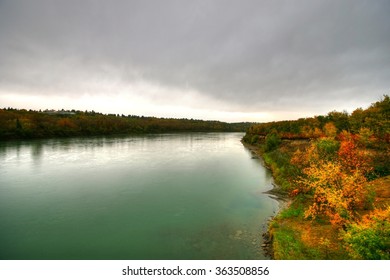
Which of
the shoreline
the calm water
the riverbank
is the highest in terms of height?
the riverbank

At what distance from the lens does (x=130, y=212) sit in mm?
18266

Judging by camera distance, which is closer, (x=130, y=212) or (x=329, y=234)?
(x=329, y=234)

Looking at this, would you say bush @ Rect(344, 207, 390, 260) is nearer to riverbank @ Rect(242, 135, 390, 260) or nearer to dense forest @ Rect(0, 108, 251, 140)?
riverbank @ Rect(242, 135, 390, 260)

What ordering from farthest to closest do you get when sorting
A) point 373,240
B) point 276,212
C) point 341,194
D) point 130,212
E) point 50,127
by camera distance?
point 50,127
point 130,212
point 276,212
point 341,194
point 373,240

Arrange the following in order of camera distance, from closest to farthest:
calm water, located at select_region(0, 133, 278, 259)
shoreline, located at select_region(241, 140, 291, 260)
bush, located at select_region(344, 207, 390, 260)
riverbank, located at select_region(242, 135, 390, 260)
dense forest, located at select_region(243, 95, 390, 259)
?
bush, located at select_region(344, 207, 390, 260), riverbank, located at select_region(242, 135, 390, 260), dense forest, located at select_region(243, 95, 390, 259), shoreline, located at select_region(241, 140, 291, 260), calm water, located at select_region(0, 133, 278, 259)

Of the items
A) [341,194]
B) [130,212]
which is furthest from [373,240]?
[130,212]

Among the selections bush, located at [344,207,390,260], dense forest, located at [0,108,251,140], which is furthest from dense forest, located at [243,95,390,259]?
dense forest, located at [0,108,251,140]

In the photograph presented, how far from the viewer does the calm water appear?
12820 millimetres

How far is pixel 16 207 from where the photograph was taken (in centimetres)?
1892

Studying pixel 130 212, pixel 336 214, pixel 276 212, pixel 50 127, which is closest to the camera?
pixel 336 214

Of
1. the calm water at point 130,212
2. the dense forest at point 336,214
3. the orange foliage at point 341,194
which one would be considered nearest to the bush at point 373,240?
the dense forest at point 336,214

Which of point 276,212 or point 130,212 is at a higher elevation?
point 276,212

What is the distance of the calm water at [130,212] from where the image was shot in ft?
42.1

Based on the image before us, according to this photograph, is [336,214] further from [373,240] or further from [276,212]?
[276,212]
